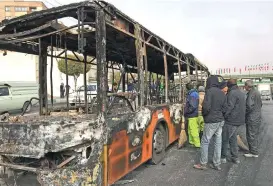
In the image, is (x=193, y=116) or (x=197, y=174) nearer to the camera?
(x=197, y=174)

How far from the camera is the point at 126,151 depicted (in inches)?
203

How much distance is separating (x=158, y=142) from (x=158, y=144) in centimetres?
5

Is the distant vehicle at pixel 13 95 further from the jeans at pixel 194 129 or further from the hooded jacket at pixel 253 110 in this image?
the hooded jacket at pixel 253 110

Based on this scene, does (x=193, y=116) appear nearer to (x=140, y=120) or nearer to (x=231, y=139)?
(x=231, y=139)

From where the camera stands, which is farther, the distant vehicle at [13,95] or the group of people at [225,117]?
the distant vehicle at [13,95]

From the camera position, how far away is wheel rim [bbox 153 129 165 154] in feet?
22.3

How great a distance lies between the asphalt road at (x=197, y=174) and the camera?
5.59 metres

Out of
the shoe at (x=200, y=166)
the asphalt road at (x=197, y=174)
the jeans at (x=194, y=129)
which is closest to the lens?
the asphalt road at (x=197, y=174)

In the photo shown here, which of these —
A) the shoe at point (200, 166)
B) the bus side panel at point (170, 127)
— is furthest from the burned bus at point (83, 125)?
the shoe at point (200, 166)

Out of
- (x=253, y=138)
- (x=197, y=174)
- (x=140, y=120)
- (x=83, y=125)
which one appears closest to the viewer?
(x=83, y=125)

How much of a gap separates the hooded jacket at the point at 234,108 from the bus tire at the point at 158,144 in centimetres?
143

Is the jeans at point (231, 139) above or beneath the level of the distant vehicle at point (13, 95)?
beneath

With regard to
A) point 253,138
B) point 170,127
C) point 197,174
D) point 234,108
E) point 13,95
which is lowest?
point 197,174

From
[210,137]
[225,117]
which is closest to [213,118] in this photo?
[210,137]
